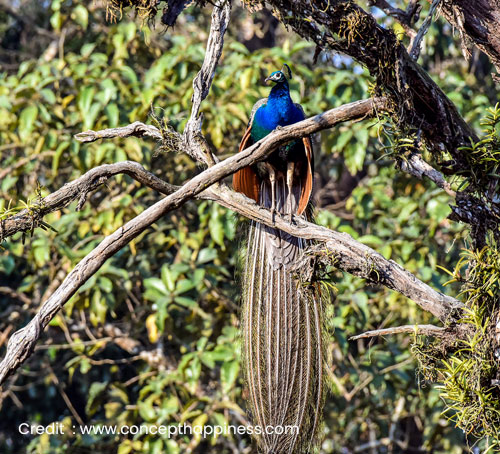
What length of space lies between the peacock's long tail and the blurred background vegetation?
864 mm

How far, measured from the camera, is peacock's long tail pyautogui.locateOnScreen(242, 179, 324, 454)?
3096mm

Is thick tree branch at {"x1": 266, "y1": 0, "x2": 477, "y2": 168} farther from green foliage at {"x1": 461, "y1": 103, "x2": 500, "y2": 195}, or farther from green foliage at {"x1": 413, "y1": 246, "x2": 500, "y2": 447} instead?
green foliage at {"x1": 413, "y1": 246, "x2": 500, "y2": 447}

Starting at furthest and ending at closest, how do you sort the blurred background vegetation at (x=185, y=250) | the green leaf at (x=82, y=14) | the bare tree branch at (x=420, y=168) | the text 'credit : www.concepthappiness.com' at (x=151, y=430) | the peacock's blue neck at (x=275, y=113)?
the green leaf at (x=82, y=14), the blurred background vegetation at (x=185, y=250), the text 'credit : www.concepthappiness.com' at (x=151, y=430), the peacock's blue neck at (x=275, y=113), the bare tree branch at (x=420, y=168)

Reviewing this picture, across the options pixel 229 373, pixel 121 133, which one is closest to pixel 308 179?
pixel 121 133

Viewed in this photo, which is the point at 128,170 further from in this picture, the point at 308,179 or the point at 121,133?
the point at 308,179

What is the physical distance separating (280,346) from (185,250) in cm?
167

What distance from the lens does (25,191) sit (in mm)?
5457

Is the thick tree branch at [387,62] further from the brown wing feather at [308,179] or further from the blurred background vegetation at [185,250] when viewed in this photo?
the blurred background vegetation at [185,250]

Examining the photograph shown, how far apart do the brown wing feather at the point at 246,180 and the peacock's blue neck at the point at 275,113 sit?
0.21 ft

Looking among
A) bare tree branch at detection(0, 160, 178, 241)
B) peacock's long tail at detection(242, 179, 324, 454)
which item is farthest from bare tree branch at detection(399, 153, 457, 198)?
bare tree branch at detection(0, 160, 178, 241)

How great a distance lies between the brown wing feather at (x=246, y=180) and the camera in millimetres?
3672

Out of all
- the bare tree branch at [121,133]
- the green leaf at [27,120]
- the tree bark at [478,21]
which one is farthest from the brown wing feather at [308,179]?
the green leaf at [27,120]

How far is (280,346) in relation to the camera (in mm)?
3266

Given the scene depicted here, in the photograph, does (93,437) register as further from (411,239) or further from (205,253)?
(411,239)
